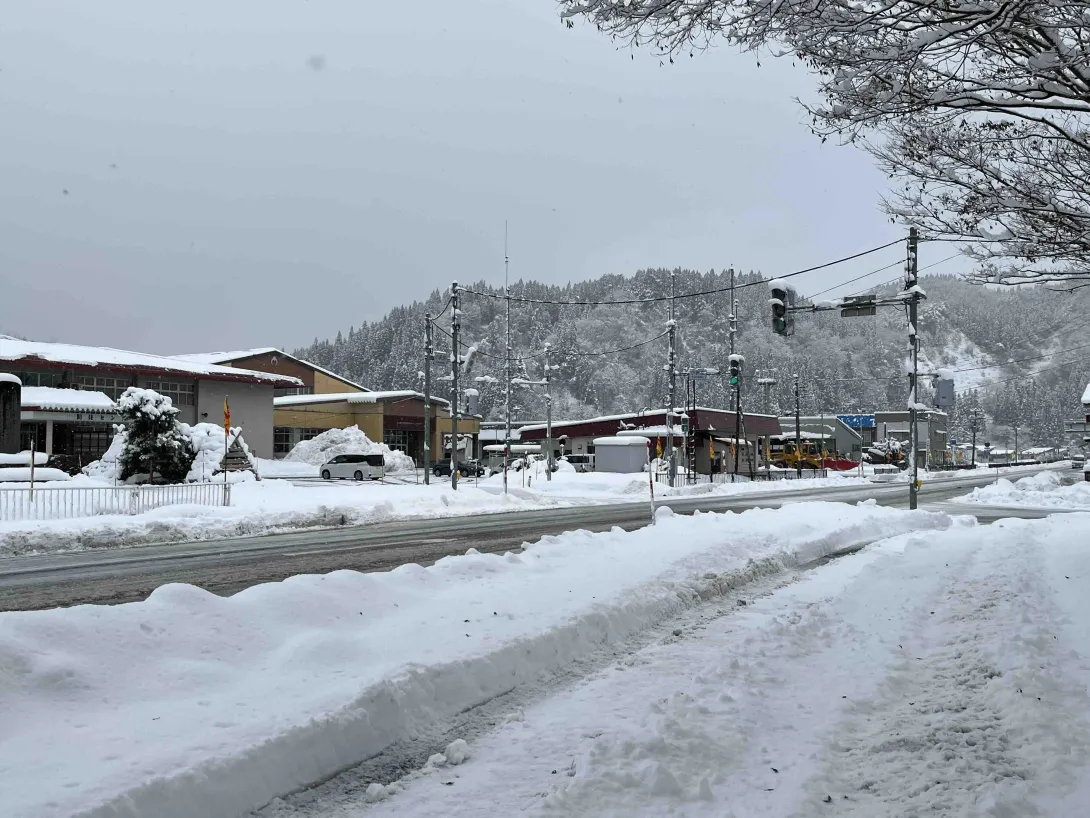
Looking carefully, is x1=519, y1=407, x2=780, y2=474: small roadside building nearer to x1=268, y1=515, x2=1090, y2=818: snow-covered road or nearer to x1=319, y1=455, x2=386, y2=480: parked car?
x1=319, y1=455, x2=386, y2=480: parked car

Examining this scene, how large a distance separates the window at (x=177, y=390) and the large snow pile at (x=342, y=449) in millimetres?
10830

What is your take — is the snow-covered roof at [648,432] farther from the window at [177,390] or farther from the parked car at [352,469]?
the window at [177,390]

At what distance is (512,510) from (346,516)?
6.42 m

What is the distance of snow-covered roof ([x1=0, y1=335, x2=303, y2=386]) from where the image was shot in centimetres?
4072

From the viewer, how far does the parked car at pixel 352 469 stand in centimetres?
4894

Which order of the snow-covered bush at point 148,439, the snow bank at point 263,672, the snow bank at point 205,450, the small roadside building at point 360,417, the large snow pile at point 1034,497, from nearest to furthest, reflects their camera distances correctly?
the snow bank at point 263,672
the large snow pile at point 1034,497
the snow-covered bush at point 148,439
the snow bank at point 205,450
the small roadside building at point 360,417

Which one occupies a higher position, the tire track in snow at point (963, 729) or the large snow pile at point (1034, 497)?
the tire track in snow at point (963, 729)

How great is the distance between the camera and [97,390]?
4341 centimetres

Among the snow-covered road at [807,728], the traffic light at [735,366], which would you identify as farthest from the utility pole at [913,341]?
the snow-covered road at [807,728]

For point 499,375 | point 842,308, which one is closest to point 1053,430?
point 499,375

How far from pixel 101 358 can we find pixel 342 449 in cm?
1705

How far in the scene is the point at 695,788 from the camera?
4.12m

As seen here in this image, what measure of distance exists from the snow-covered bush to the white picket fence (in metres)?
9.28

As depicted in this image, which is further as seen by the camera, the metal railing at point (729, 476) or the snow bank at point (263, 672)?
the metal railing at point (729, 476)
